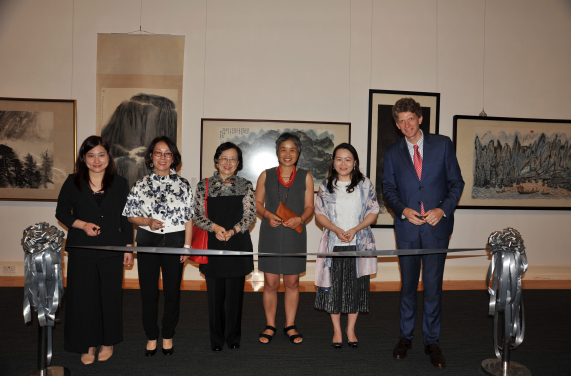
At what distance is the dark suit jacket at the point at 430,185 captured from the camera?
3.17m

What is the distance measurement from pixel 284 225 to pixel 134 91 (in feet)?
11.4

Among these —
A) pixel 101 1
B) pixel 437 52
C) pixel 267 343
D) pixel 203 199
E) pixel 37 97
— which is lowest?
pixel 267 343

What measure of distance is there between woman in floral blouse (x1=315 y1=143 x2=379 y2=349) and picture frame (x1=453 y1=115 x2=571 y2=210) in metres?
3.24

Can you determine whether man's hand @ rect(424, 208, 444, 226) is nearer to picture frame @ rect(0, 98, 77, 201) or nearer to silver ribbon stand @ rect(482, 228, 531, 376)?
silver ribbon stand @ rect(482, 228, 531, 376)

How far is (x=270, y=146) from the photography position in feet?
18.5

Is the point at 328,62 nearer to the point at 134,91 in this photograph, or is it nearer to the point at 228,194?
the point at 134,91

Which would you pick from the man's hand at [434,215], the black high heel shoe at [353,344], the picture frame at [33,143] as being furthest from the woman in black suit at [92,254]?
the picture frame at [33,143]

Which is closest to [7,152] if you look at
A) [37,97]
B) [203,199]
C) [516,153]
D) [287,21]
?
[37,97]

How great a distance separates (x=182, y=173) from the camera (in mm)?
5621

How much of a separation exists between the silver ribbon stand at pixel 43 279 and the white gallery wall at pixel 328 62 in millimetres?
2880

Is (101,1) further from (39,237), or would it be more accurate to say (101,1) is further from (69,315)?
(69,315)

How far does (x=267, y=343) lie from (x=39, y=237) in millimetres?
2065

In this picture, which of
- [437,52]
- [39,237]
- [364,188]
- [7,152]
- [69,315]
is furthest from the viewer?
[437,52]

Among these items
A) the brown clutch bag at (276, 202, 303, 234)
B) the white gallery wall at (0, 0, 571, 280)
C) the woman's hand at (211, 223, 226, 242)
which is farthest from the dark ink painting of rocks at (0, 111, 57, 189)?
the brown clutch bag at (276, 202, 303, 234)
